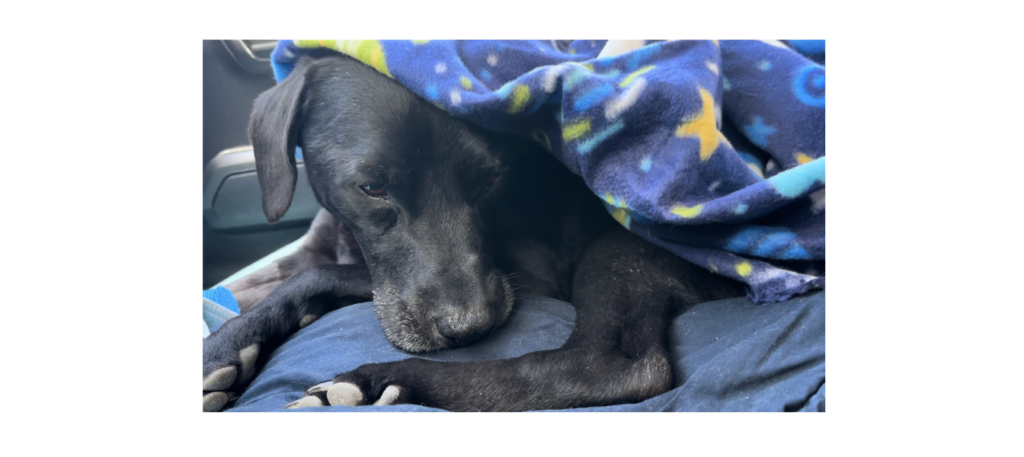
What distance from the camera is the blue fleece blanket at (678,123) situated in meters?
1.12

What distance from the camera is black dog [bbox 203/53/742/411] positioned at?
1.10 m

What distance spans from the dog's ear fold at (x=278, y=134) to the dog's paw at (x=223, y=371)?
13.4 inches

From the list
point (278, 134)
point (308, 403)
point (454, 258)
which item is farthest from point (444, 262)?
point (278, 134)

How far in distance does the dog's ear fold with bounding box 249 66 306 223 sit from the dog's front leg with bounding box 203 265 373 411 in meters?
0.20

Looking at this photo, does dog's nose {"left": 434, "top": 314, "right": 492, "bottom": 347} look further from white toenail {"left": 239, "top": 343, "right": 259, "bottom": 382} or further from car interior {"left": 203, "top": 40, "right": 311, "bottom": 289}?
car interior {"left": 203, "top": 40, "right": 311, "bottom": 289}

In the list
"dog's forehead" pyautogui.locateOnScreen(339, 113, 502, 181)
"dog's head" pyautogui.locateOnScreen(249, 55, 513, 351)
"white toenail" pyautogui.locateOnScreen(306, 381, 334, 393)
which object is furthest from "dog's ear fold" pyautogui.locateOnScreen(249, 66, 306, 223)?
"white toenail" pyautogui.locateOnScreen(306, 381, 334, 393)

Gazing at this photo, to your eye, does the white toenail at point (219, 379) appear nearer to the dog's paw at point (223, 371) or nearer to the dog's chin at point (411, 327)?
the dog's paw at point (223, 371)

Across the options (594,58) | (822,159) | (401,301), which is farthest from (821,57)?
(401,301)

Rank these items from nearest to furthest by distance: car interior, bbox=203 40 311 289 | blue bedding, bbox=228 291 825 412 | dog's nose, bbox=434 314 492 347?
1. blue bedding, bbox=228 291 825 412
2. dog's nose, bbox=434 314 492 347
3. car interior, bbox=203 40 311 289

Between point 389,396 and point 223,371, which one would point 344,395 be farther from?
point 223,371

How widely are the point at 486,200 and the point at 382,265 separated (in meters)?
0.27

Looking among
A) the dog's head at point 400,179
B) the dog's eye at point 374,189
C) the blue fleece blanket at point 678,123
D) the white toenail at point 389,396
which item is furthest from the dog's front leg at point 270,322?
the blue fleece blanket at point 678,123

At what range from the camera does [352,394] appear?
1.08 m

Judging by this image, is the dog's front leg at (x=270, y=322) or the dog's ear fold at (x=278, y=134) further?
the dog's ear fold at (x=278, y=134)
